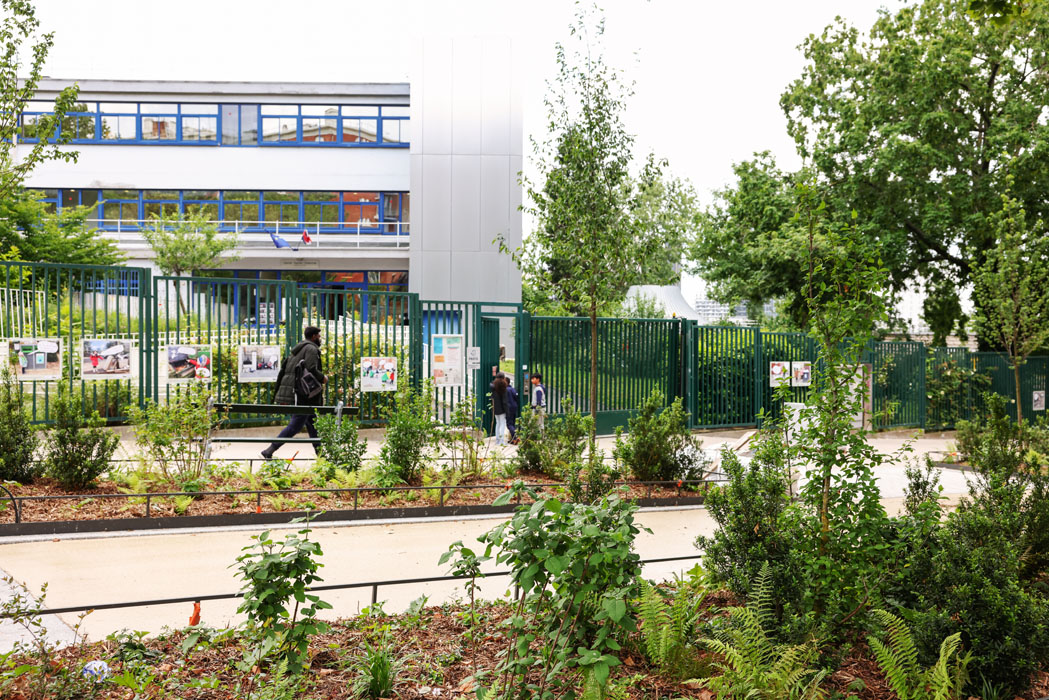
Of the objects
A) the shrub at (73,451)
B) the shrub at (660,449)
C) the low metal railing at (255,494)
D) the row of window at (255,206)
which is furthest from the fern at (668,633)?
the row of window at (255,206)

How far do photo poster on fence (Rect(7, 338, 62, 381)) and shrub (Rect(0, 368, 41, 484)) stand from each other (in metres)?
2.29

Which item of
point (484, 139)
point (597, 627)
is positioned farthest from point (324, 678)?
point (484, 139)

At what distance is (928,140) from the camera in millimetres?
25422

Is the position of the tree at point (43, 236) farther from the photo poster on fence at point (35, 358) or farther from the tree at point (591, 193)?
the tree at point (591, 193)

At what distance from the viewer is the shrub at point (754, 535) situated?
195 inches

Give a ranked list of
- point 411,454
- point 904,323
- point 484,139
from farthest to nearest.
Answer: point 484,139
point 904,323
point 411,454

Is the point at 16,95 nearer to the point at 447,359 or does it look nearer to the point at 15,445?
the point at 15,445

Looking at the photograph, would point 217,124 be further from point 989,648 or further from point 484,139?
point 989,648

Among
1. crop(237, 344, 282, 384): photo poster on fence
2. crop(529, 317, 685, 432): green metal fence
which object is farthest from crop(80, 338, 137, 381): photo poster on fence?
crop(529, 317, 685, 432): green metal fence

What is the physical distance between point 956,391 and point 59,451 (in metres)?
22.9

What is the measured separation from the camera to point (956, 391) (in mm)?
23969

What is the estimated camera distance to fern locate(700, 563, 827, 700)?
4.02 meters

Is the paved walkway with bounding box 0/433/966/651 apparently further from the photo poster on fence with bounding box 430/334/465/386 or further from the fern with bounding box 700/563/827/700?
the photo poster on fence with bounding box 430/334/465/386

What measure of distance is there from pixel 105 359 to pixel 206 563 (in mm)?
6753
